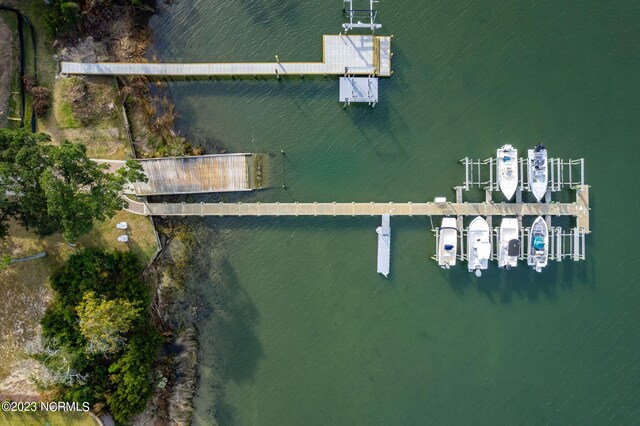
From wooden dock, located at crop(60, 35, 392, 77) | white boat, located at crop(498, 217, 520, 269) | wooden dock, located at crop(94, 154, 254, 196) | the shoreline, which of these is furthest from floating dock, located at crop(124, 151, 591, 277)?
wooden dock, located at crop(60, 35, 392, 77)

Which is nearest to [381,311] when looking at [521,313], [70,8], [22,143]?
[521,313]

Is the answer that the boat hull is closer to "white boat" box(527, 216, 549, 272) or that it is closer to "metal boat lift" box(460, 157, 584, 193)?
"metal boat lift" box(460, 157, 584, 193)

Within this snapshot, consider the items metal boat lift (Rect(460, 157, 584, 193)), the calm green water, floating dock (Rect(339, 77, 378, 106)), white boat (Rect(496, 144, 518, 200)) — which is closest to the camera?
white boat (Rect(496, 144, 518, 200))

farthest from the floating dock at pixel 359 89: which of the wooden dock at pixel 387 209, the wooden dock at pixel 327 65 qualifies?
the wooden dock at pixel 387 209

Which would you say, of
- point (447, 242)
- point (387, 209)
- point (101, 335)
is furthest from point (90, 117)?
point (447, 242)

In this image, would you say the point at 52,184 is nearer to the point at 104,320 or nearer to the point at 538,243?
the point at 104,320

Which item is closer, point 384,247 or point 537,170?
point 537,170
